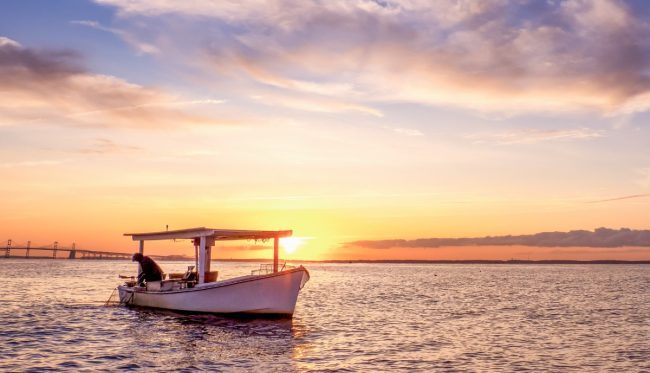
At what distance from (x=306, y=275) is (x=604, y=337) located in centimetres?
1795

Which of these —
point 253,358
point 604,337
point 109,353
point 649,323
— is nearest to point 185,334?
point 109,353

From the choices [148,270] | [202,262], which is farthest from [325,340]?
[148,270]

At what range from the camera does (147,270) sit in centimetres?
4262

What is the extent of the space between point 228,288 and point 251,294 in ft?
4.90

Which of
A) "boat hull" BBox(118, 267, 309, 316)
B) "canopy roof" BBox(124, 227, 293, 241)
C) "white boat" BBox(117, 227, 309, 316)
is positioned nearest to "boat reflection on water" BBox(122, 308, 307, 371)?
"boat hull" BBox(118, 267, 309, 316)

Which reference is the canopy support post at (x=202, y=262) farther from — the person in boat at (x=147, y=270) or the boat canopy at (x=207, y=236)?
the person in boat at (x=147, y=270)

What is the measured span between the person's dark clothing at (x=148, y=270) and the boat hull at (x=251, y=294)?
594 centimetres

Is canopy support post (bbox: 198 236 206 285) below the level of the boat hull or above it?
above

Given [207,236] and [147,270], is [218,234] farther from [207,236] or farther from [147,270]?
[147,270]

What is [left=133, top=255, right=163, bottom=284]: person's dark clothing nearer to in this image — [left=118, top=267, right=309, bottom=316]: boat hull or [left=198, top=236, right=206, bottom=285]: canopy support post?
[left=118, top=267, right=309, bottom=316]: boat hull

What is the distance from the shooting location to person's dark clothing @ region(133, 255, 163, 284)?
42375 millimetres

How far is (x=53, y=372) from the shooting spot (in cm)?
2212

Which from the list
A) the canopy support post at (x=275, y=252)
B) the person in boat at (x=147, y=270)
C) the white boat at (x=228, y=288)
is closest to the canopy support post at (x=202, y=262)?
the white boat at (x=228, y=288)

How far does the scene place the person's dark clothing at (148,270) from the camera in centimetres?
4238
